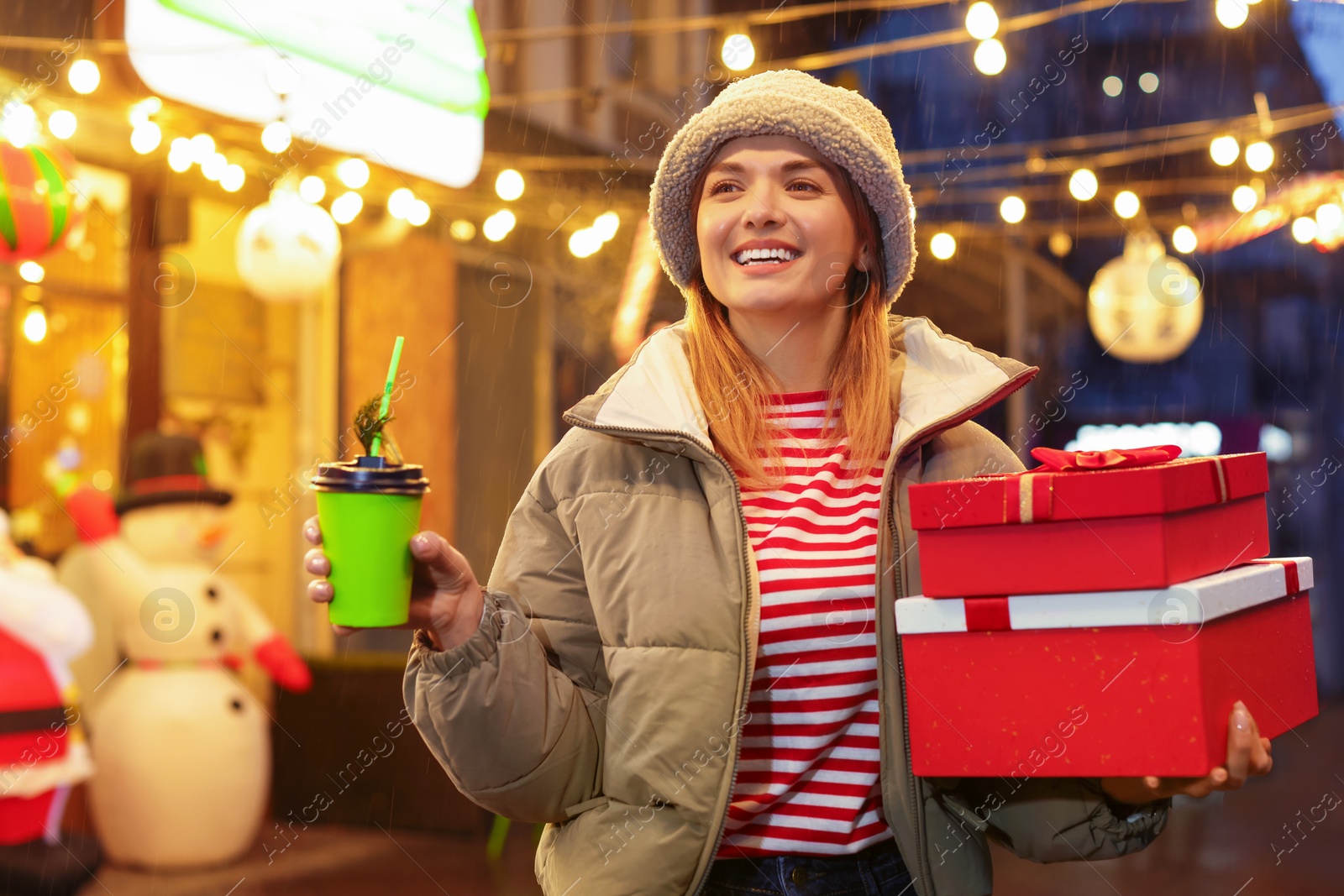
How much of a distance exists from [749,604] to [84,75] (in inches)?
171

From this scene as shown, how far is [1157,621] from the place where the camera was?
4.23 feet

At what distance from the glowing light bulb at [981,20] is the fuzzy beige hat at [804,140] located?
2.80m

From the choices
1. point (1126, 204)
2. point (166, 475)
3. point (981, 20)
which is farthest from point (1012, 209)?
point (166, 475)

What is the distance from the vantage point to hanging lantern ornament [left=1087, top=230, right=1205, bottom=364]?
5.71m

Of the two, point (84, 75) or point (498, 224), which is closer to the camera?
point (84, 75)

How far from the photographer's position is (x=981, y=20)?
4.23 metres

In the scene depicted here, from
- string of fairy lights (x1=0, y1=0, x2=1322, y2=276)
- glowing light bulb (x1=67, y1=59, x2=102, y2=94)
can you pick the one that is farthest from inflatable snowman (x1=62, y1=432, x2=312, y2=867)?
glowing light bulb (x1=67, y1=59, x2=102, y2=94)

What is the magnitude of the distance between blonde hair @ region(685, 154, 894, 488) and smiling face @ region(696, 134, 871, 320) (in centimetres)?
5

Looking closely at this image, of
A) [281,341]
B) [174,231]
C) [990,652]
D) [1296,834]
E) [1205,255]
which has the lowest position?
[1296,834]

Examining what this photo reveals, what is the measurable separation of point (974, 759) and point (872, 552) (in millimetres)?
294

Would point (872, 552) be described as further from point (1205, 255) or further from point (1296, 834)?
point (1205, 255)

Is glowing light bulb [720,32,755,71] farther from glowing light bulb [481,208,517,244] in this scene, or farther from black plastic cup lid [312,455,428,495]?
black plastic cup lid [312,455,428,495]

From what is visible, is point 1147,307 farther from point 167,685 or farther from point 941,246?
point 167,685

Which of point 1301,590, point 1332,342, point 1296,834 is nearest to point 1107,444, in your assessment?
point 1332,342
